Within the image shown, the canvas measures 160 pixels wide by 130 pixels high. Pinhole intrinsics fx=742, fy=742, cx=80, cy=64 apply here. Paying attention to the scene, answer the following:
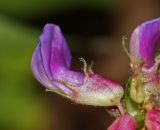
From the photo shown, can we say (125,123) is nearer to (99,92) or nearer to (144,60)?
(99,92)

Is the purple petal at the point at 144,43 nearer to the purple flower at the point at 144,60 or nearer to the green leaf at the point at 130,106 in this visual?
the purple flower at the point at 144,60

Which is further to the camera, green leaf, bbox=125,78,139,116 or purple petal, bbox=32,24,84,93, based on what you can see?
purple petal, bbox=32,24,84,93

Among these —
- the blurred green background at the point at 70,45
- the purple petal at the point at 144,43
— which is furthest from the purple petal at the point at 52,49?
the blurred green background at the point at 70,45

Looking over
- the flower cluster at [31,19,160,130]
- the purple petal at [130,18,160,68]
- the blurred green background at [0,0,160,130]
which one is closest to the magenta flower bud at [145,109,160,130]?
the flower cluster at [31,19,160,130]

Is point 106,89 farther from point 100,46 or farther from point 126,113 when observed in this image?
point 100,46

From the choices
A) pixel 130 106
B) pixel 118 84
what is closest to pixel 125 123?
pixel 130 106

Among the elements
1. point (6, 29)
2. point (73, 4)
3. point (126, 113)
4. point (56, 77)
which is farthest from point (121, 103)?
point (73, 4)

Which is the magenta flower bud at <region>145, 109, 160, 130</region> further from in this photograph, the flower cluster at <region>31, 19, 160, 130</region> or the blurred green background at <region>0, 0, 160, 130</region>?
the blurred green background at <region>0, 0, 160, 130</region>
